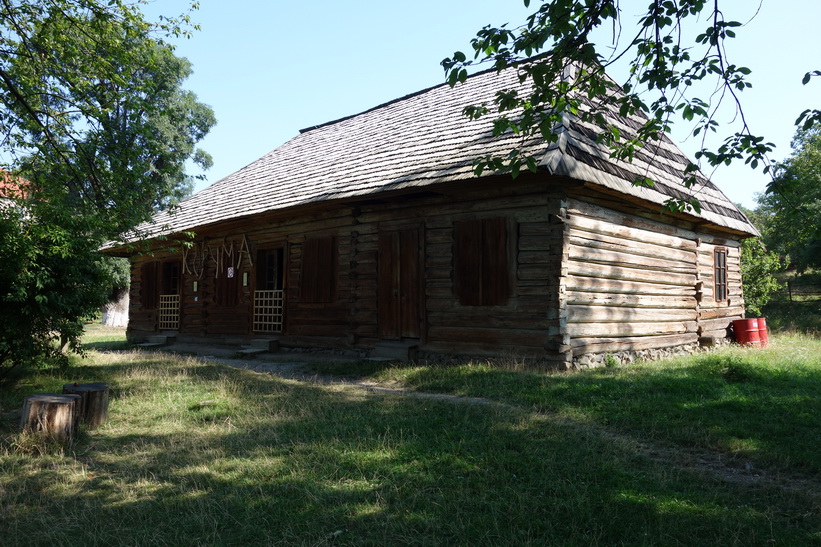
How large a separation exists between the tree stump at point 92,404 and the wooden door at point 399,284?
543 cm

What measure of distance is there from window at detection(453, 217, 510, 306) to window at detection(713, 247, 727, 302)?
304 inches

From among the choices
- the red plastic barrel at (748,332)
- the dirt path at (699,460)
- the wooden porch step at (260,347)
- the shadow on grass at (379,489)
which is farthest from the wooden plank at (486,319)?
the red plastic barrel at (748,332)

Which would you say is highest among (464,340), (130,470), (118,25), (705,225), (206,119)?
(206,119)

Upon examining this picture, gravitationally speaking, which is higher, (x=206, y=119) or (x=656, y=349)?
(x=206, y=119)

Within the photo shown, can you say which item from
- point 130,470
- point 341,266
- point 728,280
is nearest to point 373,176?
point 341,266

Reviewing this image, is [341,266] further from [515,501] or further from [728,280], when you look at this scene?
[728,280]

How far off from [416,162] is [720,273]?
9032 millimetres

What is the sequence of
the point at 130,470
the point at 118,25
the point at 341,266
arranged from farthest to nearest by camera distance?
the point at 341,266, the point at 118,25, the point at 130,470

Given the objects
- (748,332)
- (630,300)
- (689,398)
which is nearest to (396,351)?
(630,300)

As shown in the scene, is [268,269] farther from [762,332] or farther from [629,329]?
[762,332]

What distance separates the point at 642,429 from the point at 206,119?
2973 cm

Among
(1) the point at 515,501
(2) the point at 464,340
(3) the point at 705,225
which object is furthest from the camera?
(3) the point at 705,225

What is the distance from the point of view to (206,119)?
29984 millimetres

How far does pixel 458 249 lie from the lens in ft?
31.7
